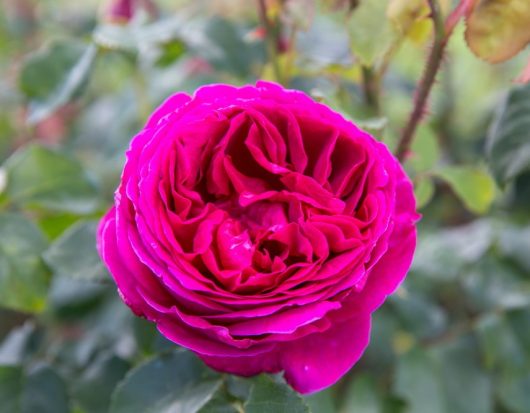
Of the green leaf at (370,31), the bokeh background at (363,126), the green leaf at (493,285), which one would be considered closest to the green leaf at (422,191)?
the bokeh background at (363,126)

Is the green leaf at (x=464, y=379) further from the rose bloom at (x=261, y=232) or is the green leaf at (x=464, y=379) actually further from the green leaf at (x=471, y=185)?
the rose bloom at (x=261, y=232)

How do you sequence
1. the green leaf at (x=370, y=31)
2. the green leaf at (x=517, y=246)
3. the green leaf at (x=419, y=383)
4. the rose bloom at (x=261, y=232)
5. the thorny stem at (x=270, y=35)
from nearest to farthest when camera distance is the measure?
the rose bloom at (x=261, y=232) → the green leaf at (x=370, y=31) → the thorny stem at (x=270, y=35) → the green leaf at (x=419, y=383) → the green leaf at (x=517, y=246)

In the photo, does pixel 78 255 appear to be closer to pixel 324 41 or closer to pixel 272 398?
pixel 272 398

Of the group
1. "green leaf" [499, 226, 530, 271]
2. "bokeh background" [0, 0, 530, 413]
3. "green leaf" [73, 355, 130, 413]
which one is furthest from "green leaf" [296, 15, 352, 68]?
"green leaf" [73, 355, 130, 413]

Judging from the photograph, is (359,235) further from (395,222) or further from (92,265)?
(92,265)

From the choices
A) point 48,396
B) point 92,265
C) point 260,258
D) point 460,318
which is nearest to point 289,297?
point 260,258

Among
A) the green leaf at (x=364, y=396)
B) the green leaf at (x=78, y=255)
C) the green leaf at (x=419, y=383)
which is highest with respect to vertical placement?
the green leaf at (x=78, y=255)

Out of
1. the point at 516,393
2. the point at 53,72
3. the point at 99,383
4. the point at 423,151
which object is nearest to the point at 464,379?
the point at 516,393
